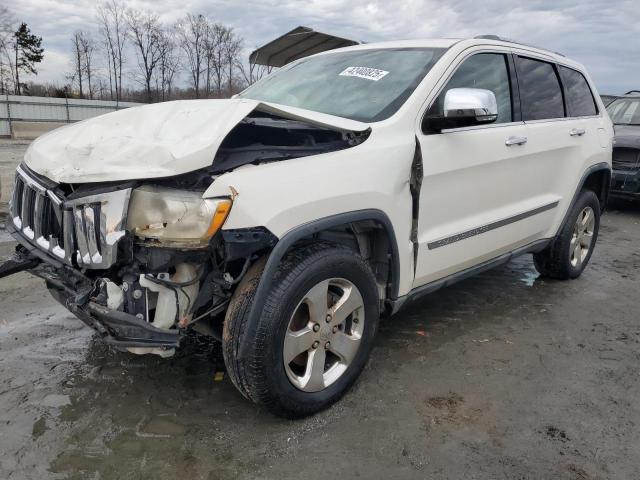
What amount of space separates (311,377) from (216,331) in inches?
20.3

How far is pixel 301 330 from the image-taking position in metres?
2.61

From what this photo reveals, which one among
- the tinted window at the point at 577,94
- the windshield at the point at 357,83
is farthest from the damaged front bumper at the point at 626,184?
the windshield at the point at 357,83

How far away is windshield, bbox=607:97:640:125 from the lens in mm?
9734

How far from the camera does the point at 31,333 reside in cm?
366

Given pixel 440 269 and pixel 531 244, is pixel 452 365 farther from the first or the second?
pixel 531 244

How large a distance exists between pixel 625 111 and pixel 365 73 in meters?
8.45

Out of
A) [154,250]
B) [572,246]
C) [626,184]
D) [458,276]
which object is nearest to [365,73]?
[458,276]

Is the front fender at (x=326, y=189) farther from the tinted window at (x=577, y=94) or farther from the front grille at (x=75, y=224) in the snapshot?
the tinted window at (x=577, y=94)

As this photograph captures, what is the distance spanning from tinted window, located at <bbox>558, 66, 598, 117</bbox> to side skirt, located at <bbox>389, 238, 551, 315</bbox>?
115cm

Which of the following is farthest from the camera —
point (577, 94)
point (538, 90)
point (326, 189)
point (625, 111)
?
point (625, 111)

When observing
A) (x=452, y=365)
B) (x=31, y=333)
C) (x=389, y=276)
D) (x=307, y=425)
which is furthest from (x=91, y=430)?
(x=452, y=365)

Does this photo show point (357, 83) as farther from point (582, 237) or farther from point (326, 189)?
point (582, 237)

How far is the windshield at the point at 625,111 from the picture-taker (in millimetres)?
9734

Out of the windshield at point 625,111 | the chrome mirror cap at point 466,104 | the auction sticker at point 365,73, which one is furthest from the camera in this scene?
the windshield at point 625,111
